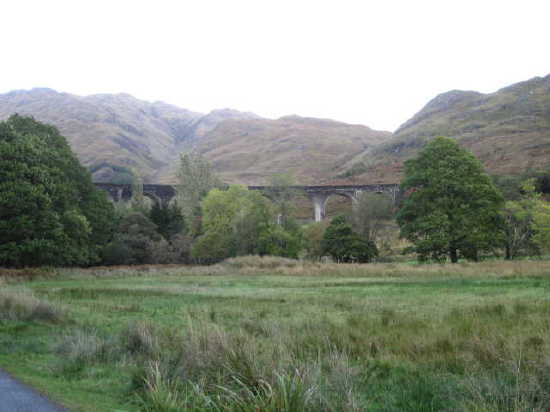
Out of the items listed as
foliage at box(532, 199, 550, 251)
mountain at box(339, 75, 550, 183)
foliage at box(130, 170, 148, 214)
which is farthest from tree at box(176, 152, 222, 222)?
mountain at box(339, 75, 550, 183)

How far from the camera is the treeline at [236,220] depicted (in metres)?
35.9

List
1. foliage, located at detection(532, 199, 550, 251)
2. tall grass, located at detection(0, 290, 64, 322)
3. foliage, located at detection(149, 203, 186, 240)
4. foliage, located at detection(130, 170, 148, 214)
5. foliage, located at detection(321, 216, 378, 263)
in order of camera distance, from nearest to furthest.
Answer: tall grass, located at detection(0, 290, 64, 322) < foliage, located at detection(532, 199, 550, 251) < foliage, located at detection(321, 216, 378, 263) < foliage, located at detection(149, 203, 186, 240) < foliage, located at detection(130, 170, 148, 214)

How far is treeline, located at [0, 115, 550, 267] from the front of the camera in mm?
35938

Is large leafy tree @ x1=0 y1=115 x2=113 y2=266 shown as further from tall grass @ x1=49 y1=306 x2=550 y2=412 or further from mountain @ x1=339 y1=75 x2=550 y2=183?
mountain @ x1=339 y1=75 x2=550 y2=183

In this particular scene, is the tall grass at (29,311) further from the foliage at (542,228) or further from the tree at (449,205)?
the foliage at (542,228)

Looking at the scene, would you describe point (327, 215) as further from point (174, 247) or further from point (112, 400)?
point (112, 400)

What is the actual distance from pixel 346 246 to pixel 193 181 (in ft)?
141

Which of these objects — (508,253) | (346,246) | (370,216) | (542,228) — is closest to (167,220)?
(346,246)

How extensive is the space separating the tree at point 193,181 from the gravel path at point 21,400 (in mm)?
75212

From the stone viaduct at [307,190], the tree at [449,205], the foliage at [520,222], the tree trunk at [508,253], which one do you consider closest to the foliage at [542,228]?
the foliage at [520,222]

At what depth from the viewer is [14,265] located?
37.4 meters

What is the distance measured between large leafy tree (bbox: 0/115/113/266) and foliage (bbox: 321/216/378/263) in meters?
22.2

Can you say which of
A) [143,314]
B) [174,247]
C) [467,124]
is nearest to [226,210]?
[174,247]

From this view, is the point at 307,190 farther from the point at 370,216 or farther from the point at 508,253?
the point at 508,253
